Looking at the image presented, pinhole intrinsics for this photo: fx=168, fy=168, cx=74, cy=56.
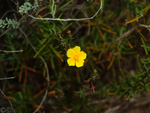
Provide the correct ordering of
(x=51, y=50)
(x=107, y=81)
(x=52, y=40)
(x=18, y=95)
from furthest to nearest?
(x=107, y=81)
(x=18, y=95)
(x=51, y=50)
(x=52, y=40)

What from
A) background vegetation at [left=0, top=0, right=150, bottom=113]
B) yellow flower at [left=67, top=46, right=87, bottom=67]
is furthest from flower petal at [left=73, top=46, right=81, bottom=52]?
background vegetation at [left=0, top=0, right=150, bottom=113]

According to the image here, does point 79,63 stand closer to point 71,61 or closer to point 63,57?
point 71,61

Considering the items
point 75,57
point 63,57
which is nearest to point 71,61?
point 75,57

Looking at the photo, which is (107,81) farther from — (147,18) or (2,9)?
(2,9)

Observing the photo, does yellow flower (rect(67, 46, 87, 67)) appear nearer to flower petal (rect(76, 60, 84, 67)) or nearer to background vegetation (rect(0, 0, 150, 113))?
flower petal (rect(76, 60, 84, 67))

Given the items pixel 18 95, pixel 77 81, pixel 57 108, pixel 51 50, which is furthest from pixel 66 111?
pixel 51 50

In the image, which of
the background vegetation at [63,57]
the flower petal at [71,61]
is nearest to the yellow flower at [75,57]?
the flower petal at [71,61]

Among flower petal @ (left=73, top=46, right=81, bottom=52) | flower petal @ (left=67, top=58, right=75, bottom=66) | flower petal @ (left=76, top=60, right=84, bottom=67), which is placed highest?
flower petal @ (left=73, top=46, right=81, bottom=52)

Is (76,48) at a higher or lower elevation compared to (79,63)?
higher
